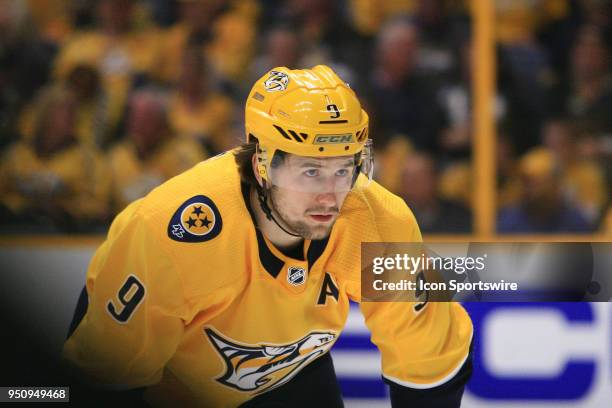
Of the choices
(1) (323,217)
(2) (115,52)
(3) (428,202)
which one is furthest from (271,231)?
(2) (115,52)

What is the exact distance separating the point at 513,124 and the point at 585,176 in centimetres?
32

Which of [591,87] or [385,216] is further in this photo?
[591,87]

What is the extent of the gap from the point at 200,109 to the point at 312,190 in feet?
4.53

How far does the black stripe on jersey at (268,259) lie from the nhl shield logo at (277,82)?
354 mm

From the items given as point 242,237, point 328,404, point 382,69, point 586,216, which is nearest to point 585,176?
point 586,216

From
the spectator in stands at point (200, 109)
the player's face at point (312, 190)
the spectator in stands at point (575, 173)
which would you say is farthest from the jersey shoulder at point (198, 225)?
the spectator in stands at point (575, 173)

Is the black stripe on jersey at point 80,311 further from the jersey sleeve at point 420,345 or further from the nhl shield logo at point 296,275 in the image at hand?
the jersey sleeve at point 420,345

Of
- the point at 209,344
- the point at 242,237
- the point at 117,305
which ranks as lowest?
the point at 209,344

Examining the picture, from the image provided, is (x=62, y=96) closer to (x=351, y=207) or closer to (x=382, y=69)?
(x=382, y=69)

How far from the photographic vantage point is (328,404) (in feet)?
9.98

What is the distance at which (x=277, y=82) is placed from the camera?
8.02ft

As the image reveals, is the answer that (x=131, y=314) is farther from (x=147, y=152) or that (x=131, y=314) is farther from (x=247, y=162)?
(x=147, y=152)

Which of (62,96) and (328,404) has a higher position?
(62,96)

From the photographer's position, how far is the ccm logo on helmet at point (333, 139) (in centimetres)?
235
